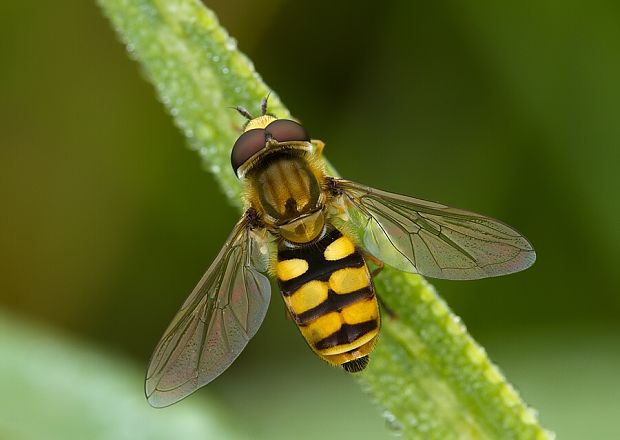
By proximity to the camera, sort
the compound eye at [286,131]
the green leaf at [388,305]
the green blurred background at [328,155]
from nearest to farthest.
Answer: the green leaf at [388,305], the compound eye at [286,131], the green blurred background at [328,155]

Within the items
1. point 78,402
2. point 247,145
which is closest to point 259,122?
point 247,145

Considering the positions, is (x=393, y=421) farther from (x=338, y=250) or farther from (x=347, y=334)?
(x=338, y=250)

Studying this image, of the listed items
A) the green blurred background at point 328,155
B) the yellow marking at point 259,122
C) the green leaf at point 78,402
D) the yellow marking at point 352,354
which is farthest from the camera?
the green blurred background at point 328,155

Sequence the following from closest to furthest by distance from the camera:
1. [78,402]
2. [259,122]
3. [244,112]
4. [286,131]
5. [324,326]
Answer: [244,112], [324,326], [259,122], [286,131], [78,402]

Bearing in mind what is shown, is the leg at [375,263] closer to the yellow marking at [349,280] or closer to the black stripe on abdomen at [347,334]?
the yellow marking at [349,280]

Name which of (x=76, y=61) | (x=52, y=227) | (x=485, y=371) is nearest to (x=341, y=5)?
(x=76, y=61)

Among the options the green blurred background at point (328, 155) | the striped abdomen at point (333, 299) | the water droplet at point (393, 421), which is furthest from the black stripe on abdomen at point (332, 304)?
the green blurred background at point (328, 155)

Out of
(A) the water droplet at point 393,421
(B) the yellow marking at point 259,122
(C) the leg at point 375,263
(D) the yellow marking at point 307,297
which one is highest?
(B) the yellow marking at point 259,122
